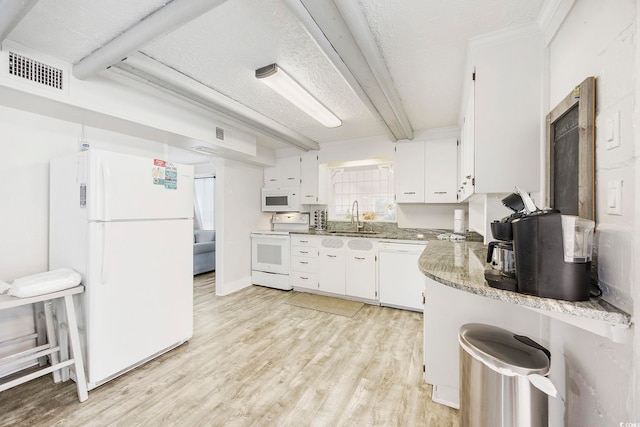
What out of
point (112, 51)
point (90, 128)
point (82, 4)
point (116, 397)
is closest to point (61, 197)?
point (90, 128)

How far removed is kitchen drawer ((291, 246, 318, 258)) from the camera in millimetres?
3852

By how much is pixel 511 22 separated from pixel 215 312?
3730mm

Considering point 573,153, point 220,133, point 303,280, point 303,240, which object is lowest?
point 303,280

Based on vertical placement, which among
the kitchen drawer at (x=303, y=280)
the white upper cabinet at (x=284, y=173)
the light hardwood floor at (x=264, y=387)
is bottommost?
the light hardwood floor at (x=264, y=387)

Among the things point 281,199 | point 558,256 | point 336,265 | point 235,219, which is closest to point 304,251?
point 336,265

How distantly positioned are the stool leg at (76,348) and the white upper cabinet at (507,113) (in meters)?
2.78

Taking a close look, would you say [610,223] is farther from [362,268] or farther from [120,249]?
[362,268]

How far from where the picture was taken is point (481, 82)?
5.27 ft

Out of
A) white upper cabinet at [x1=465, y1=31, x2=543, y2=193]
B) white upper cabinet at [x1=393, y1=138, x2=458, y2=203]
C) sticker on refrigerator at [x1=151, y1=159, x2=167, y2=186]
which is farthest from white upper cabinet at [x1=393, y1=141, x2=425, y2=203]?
sticker on refrigerator at [x1=151, y1=159, x2=167, y2=186]

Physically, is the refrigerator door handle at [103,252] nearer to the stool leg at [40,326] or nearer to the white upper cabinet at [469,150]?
the stool leg at [40,326]

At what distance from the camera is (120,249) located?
186 centimetres

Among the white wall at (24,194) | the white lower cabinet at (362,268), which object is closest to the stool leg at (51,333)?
the white wall at (24,194)

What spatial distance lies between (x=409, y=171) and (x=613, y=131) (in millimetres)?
2783

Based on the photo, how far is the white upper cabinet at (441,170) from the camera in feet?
10.9
